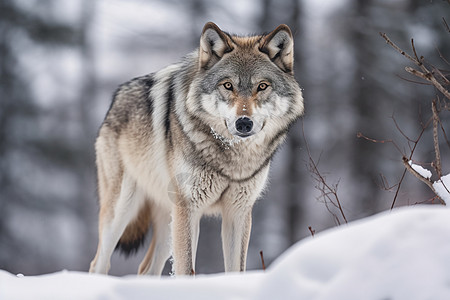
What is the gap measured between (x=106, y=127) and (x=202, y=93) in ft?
4.76

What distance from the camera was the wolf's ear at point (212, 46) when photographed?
3701mm

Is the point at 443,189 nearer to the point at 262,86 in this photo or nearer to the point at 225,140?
the point at 262,86

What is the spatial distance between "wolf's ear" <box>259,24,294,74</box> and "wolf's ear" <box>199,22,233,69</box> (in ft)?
0.86

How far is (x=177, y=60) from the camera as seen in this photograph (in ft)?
36.3

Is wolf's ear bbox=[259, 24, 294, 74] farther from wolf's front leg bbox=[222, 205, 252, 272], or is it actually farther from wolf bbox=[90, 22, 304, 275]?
wolf's front leg bbox=[222, 205, 252, 272]

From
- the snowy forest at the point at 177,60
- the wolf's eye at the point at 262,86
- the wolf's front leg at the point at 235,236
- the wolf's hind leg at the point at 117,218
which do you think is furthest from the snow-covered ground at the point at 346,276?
the snowy forest at the point at 177,60

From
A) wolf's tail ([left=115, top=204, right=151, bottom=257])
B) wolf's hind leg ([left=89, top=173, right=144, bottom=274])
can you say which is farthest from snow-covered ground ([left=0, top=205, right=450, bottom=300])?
wolf's tail ([left=115, top=204, right=151, bottom=257])

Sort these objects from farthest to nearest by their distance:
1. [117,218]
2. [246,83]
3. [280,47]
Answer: [117,218]
[280,47]
[246,83]

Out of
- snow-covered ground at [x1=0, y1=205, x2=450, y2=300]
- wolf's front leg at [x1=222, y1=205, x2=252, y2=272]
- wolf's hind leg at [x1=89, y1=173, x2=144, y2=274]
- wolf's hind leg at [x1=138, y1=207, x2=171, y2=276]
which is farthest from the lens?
wolf's hind leg at [x1=138, y1=207, x2=171, y2=276]

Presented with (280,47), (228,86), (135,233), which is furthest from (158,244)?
(280,47)

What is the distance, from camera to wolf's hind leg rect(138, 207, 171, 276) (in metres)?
4.77

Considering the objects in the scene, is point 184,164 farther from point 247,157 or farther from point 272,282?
point 272,282

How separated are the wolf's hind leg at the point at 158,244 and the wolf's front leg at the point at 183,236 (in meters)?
0.97

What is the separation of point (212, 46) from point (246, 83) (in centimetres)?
43
